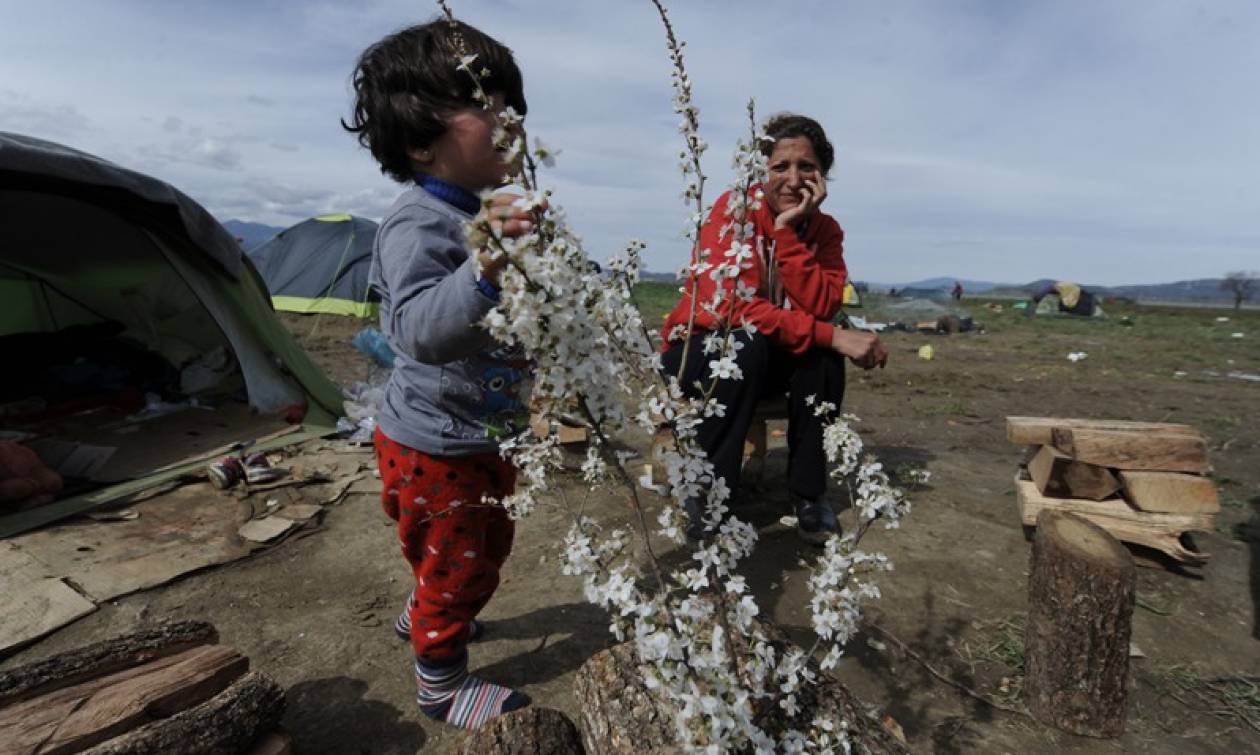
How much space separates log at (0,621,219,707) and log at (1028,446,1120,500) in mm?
4392

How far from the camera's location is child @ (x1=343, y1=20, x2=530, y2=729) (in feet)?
6.83

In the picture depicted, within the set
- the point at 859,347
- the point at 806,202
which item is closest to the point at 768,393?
the point at 859,347

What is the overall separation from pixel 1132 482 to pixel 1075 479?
0.27m

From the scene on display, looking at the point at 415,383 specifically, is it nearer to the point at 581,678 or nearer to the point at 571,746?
the point at 581,678

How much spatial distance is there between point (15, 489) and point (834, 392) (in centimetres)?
555

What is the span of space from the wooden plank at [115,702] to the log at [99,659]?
29 mm

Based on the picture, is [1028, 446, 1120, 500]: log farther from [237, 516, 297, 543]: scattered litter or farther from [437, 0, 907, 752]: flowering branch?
[237, 516, 297, 543]: scattered litter

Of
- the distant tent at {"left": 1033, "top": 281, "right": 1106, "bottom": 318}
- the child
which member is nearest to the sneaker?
the child

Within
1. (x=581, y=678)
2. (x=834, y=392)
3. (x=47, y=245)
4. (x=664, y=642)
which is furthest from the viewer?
(x=47, y=245)

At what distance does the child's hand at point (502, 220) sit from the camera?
1.17 m

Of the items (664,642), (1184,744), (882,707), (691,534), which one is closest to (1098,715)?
(1184,744)

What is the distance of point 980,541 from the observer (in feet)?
13.4

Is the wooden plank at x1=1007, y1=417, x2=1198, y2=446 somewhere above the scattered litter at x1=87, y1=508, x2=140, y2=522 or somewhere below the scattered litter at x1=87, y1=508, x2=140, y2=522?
above

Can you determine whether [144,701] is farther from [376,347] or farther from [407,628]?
[376,347]
